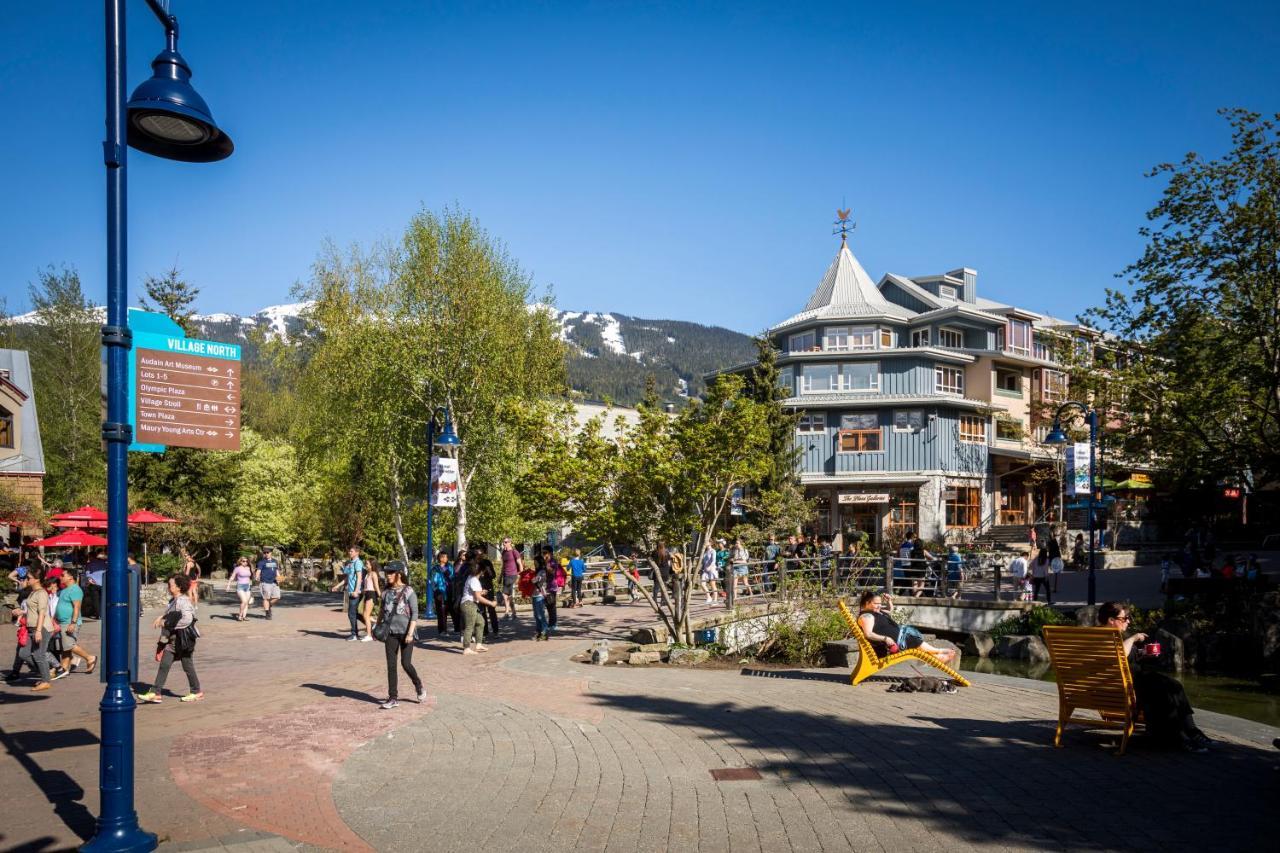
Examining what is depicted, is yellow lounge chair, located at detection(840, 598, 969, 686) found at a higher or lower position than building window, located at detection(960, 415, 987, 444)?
lower

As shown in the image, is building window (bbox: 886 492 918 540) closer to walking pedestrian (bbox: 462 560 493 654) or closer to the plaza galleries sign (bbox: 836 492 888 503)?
the plaza galleries sign (bbox: 836 492 888 503)

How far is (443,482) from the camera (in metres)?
21.0

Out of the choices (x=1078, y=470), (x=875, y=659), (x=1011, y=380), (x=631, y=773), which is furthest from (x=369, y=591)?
(x=1011, y=380)

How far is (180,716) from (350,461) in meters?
22.0

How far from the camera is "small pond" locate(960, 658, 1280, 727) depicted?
46.2ft

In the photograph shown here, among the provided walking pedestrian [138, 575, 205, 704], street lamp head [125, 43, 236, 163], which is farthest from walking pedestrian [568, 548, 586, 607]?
street lamp head [125, 43, 236, 163]

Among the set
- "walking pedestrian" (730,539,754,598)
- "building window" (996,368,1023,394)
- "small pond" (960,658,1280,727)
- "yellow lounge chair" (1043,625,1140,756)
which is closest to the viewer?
"yellow lounge chair" (1043,625,1140,756)

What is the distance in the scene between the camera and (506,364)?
2778 centimetres

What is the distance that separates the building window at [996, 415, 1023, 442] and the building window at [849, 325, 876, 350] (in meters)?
7.52

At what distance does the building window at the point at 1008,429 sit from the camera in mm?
45213

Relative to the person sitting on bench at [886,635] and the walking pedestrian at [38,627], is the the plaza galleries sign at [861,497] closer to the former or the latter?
the person sitting on bench at [886,635]

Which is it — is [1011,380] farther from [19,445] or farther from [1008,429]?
[19,445]

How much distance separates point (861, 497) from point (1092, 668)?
3803cm

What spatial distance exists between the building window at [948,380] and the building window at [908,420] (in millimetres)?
1932
